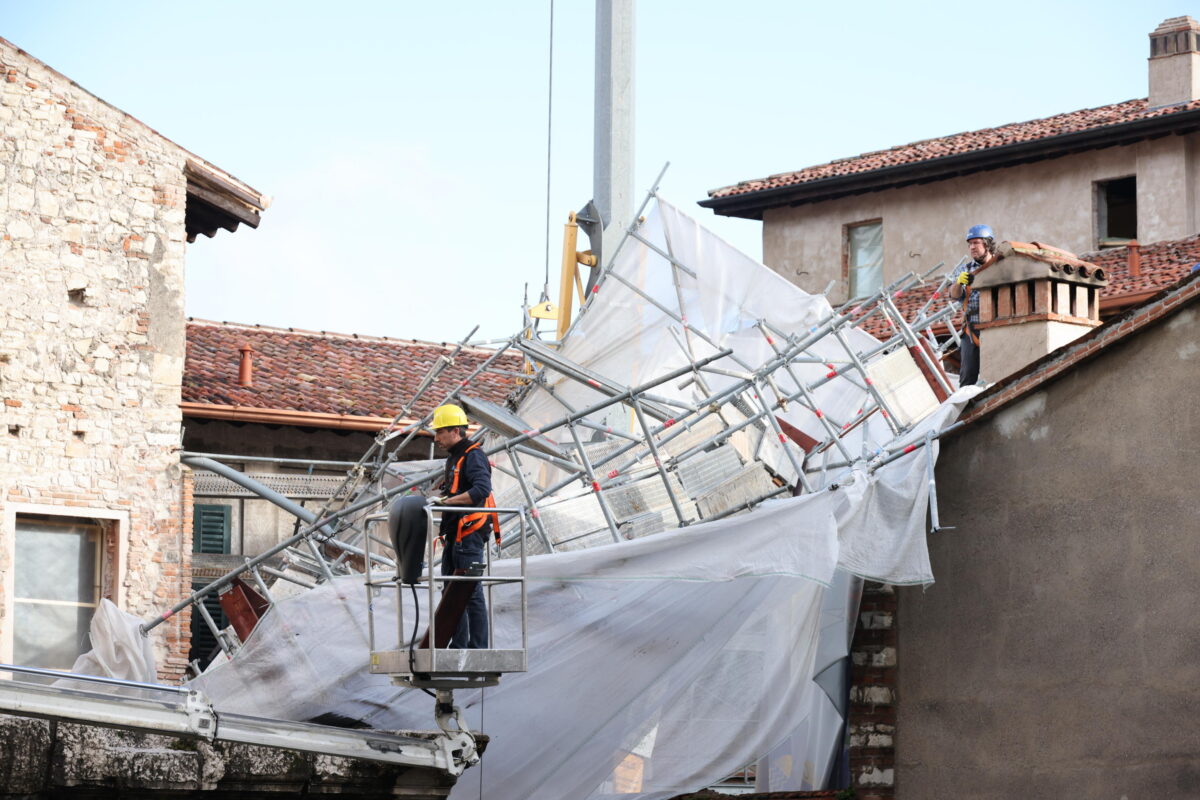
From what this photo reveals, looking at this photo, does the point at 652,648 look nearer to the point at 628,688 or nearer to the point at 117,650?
the point at 628,688

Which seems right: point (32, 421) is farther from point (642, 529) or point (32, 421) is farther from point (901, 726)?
point (901, 726)

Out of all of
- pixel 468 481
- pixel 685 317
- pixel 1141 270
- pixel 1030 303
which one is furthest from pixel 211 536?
pixel 1141 270

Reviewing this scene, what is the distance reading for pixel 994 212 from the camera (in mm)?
26375

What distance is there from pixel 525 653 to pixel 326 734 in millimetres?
1248

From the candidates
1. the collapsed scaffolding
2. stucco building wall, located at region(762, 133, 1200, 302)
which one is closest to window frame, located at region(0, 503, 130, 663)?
the collapsed scaffolding

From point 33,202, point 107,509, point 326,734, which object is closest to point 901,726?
point 326,734

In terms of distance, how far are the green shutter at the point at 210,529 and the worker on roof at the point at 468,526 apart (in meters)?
8.74

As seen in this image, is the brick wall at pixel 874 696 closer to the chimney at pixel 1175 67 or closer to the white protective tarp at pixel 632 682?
the white protective tarp at pixel 632 682

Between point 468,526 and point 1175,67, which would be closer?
point 468,526

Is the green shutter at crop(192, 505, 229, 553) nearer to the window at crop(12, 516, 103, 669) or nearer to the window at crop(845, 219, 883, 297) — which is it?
the window at crop(12, 516, 103, 669)

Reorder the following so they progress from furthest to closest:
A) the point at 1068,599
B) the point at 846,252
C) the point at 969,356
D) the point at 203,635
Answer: the point at 846,252, the point at 203,635, the point at 969,356, the point at 1068,599

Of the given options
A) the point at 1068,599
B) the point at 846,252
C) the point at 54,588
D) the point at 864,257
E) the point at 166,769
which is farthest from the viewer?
the point at 846,252

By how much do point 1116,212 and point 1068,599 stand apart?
15.5 meters

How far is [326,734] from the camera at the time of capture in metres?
10.4
